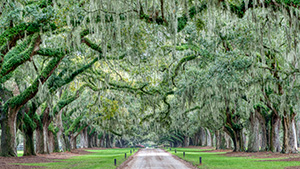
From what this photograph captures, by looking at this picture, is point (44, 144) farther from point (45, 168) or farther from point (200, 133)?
point (200, 133)

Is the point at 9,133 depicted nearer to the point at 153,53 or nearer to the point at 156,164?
the point at 156,164

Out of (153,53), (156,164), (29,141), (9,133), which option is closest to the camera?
(153,53)

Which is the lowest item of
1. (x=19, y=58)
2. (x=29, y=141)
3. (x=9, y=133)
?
(x=29, y=141)

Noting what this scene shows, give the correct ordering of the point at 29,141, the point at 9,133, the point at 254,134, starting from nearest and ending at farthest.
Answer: the point at 9,133, the point at 29,141, the point at 254,134

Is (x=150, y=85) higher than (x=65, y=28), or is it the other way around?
(x=65, y=28)

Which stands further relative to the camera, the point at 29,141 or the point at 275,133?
the point at 275,133

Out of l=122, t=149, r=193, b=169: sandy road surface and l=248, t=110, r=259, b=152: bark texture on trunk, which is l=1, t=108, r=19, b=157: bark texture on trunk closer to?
l=122, t=149, r=193, b=169: sandy road surface

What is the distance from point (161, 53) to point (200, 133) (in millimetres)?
56926

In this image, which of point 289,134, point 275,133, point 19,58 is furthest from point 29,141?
point 275,133

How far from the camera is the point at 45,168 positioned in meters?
16.7

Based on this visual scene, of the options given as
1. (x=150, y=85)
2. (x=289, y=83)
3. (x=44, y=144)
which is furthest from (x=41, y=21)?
(x=44, y=144)

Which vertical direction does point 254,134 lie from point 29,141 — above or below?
below

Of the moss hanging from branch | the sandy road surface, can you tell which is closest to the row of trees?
the moss hanging from branch

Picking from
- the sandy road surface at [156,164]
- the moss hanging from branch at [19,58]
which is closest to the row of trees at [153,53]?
the moss hanging from branch at [19,58]
